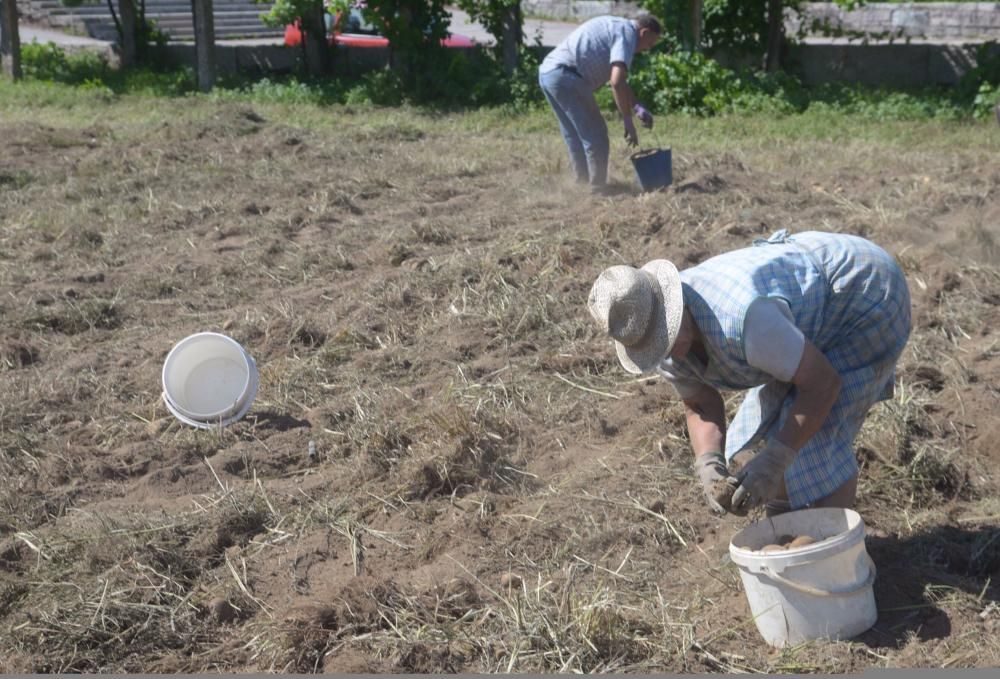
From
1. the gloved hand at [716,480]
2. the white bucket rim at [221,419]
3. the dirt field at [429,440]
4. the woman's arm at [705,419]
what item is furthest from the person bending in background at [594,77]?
the gloved hand at [716,480]

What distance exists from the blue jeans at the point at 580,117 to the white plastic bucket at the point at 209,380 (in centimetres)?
440

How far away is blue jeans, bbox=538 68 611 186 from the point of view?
9.04 m

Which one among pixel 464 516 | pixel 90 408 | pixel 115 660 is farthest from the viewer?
pixel 90 408

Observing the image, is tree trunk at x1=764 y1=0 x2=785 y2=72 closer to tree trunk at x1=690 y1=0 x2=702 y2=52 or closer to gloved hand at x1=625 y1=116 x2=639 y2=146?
tree trunk at x1=690 y1=0 x2=702 y2=52

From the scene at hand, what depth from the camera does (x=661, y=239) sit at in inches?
292

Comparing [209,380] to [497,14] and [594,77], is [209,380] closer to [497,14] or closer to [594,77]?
[594,77]

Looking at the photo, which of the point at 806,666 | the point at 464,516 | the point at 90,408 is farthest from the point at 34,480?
the point at 806,666

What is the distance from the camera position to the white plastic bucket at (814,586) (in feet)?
11.0

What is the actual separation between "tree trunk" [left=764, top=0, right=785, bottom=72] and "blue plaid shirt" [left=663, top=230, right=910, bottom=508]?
12.1m

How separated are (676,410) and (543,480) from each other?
735 mm

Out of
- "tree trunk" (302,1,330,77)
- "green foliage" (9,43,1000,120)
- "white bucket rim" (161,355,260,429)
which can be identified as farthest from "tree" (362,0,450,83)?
"white bucket rim" (161,355,260,429)

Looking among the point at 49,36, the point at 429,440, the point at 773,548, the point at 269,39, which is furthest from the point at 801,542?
the point at 49,36

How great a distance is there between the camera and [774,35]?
595 inches

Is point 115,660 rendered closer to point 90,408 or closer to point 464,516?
point 464,516
